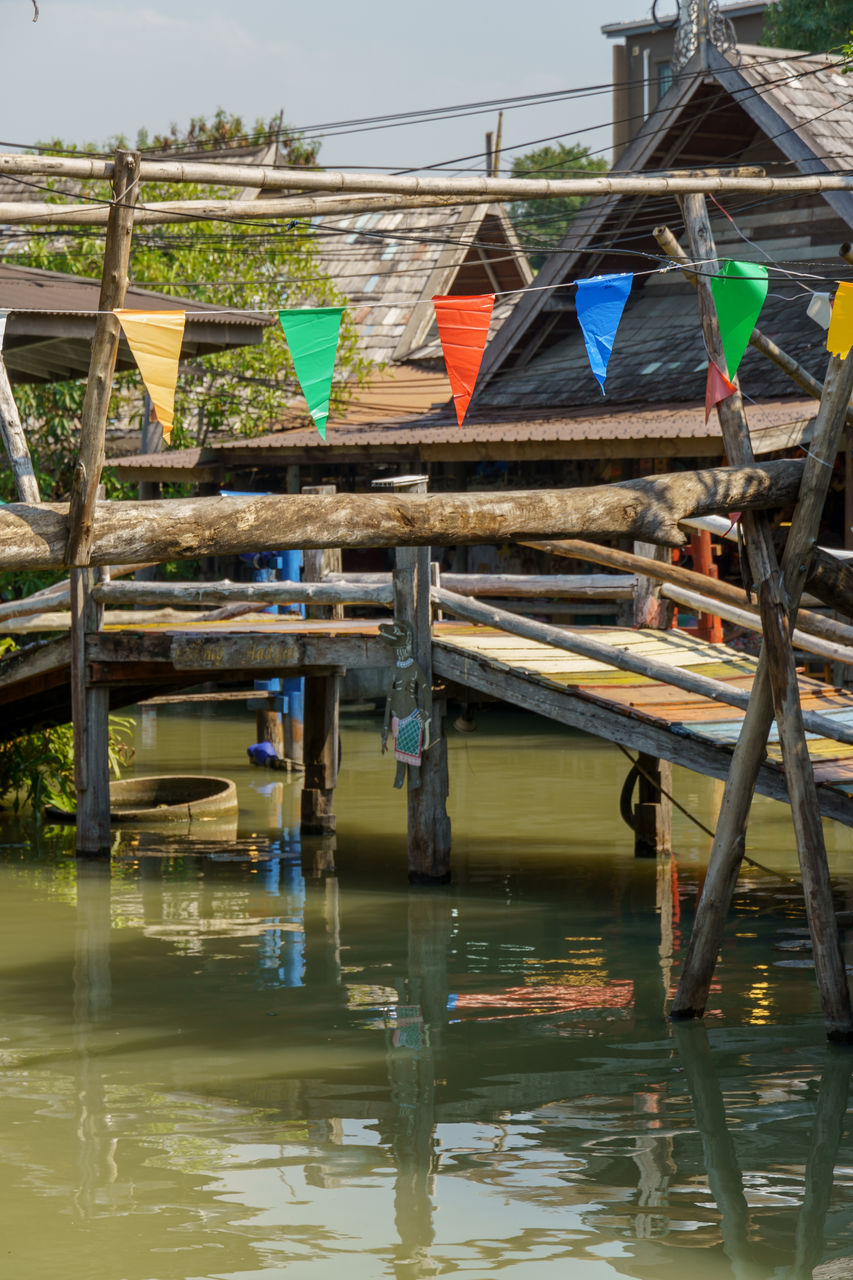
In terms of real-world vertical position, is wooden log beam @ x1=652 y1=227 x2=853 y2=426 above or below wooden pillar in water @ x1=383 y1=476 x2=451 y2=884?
above

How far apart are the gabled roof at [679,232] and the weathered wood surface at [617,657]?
682 centimetres

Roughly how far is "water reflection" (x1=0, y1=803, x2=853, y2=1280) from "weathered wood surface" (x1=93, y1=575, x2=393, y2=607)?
1965 millimetres

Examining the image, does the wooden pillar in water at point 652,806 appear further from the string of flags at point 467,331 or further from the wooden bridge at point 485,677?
the string of flags at point 467,331

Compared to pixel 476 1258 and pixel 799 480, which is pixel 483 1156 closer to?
pixel 476 1258

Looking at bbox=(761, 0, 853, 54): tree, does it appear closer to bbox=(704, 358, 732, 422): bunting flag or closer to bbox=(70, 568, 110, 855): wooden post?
bbox=(70, 568, 110, 855): wooden post

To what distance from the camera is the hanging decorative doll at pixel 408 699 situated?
9.77m

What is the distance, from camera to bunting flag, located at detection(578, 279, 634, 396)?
7398 mm

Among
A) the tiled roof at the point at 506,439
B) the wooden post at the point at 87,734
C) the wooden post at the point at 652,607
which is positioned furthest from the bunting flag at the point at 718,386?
the wooden post at the point at 87,734

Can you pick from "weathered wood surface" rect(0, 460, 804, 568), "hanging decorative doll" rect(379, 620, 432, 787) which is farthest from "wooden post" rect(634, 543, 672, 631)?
"weathered wood surface" rect(0, 460, 804, 568)

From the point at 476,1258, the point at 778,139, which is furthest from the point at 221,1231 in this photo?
the point at 778,139

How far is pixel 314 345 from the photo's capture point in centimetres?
710

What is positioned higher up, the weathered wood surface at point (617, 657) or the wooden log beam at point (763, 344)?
the wooden log beam at point (763, 344)

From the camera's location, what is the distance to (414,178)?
7352 millimetres

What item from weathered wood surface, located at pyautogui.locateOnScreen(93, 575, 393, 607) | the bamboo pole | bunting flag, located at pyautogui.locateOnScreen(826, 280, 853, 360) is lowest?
weathered wood surface, located at pyautogui.locateOnScreen(93, 575, 393, 607)
